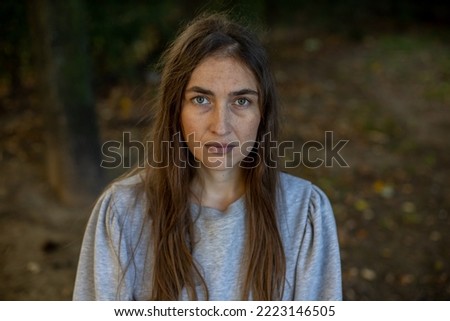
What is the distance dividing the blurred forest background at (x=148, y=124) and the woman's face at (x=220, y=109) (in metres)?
0.78

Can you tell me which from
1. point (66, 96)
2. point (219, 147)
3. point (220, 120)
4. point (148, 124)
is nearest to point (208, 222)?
point (219, 147)

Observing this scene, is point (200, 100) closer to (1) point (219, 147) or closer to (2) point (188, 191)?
(1) point (219, 147)

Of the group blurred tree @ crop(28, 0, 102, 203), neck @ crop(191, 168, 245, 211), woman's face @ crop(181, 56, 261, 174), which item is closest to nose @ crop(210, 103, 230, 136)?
woman's face @ crop(181, 56, 261, 174)

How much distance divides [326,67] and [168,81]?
224 inches

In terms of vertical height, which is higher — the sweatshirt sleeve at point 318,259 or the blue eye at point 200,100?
the blue eye at point 200,100

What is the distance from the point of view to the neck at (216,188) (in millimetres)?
2326

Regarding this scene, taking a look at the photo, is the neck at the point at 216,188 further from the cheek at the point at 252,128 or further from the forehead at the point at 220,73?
the forehead at the point at 220,73

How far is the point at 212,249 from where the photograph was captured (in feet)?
7.46

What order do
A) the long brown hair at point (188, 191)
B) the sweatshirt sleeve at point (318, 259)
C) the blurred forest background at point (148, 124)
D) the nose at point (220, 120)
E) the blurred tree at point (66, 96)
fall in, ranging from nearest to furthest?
the nose at point (220, 120)
the long brown hair at point (188, 191)
the sweatshirt sleeve at point (318, 259)
the blurred forest background at point (148, 124)
the blurred tree at point (66, 96)

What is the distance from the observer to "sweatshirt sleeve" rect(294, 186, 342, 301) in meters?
2.30

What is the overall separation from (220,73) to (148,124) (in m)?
3.16

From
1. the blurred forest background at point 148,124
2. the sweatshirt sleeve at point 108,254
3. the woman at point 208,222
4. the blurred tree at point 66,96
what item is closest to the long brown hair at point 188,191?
the woman at point 208,222

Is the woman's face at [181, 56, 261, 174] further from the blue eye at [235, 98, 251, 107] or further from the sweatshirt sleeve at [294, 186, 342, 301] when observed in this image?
the sweatshirt sleeve at [294, 186, 342, 301]

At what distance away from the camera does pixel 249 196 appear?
2316 millimetres
